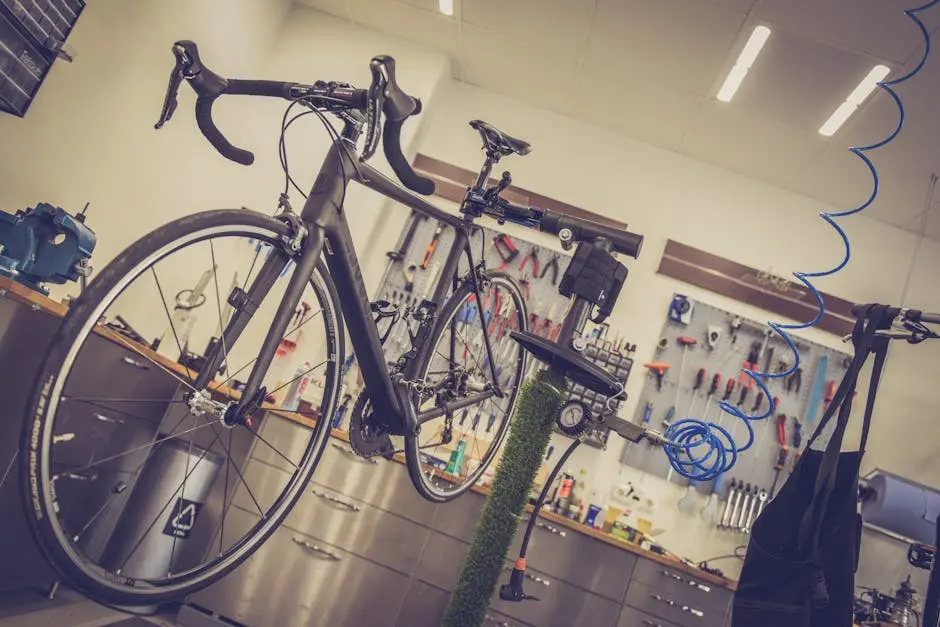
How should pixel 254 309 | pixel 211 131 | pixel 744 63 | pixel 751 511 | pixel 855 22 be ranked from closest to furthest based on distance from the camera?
pixel 254 309, pixel 211 131, pixel 855 22, pixel 744 63, pixel 751 511

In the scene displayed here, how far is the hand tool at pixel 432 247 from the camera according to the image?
3572mm

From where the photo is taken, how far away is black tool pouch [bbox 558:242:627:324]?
1391mm

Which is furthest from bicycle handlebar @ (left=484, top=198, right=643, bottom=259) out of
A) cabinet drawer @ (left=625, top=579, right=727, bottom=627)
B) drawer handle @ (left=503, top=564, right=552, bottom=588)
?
cabinet drawer @ (left=625, top=579, right=727, bottom=627)

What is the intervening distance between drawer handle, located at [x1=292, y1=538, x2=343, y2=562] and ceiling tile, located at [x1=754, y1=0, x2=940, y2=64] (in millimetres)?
3189

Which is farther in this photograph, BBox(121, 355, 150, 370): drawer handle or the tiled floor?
BBox(121, 355, 150, 370): drawer handle

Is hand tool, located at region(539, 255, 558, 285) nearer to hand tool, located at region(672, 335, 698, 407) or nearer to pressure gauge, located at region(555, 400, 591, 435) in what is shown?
hand tool, located at region(672, 335, 698, 407)

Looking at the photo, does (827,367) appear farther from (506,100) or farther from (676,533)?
(506,100)

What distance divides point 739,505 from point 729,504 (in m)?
0.06

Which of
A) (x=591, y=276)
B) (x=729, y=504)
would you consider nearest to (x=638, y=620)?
(x=729, y=504)

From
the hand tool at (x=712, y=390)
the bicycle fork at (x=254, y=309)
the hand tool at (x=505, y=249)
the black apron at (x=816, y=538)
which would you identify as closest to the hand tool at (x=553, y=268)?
the hand tool at (x=505, y=249)

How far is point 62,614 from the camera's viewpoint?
2.29 metres

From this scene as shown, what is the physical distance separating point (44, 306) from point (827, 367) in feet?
12.9

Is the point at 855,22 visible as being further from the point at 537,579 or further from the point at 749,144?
the point at 537,579

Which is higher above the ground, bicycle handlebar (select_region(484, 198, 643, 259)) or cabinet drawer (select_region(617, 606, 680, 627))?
bicycle handlebar (select_region(484, 198, 643, 259))
